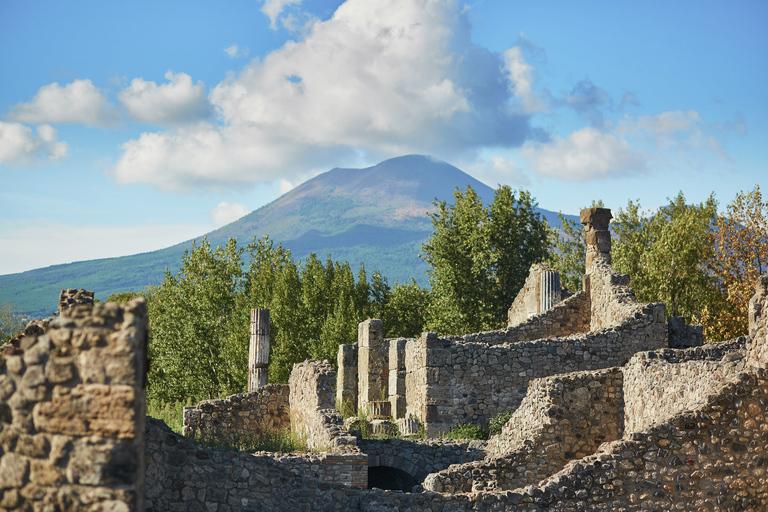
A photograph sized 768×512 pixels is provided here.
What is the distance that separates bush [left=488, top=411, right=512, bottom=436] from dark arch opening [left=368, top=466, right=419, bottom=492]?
2.45m

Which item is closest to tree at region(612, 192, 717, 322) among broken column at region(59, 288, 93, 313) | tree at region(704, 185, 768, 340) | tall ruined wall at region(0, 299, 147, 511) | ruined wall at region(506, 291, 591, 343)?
tree at region(704, 185, 768, 340)

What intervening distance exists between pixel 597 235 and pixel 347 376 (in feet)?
32.7

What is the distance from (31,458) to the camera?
6160 mm

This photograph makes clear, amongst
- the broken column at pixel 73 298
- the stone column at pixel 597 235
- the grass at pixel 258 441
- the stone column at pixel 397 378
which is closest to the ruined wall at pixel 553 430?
the grass at pixel 258 441

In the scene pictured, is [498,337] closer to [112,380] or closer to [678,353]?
[678,353]

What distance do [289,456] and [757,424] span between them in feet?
26.3

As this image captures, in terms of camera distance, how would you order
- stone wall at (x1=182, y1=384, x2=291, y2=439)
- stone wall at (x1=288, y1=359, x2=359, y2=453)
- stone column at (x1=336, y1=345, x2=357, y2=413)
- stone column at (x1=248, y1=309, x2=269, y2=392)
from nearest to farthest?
stone wall at (x1=288, y1=359, x2=359, y2=453)
stone wall at (x1=182, y1=384, x2=291, y2=439)
stone column at (x1=248, y1=309, x2=269, y2=392)
stone column at (x1=336, y1=345, x2=357, y2=413)

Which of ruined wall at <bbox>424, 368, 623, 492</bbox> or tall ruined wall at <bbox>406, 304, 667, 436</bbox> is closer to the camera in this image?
ruined wall at <bbox>424, 368, 623, 492</bbox>

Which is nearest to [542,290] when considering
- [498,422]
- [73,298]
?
[498,422]

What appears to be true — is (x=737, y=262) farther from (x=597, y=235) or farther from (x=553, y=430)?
(x=553, y=430)

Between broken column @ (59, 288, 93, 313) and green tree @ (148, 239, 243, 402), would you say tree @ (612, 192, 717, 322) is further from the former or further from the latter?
broken column @ (59, 288, 93, 313)

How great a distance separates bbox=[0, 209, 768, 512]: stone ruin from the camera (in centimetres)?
611

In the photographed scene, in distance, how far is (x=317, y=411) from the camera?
60.5 feet

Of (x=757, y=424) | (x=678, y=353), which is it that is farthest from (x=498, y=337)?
(x=757, y=424)
